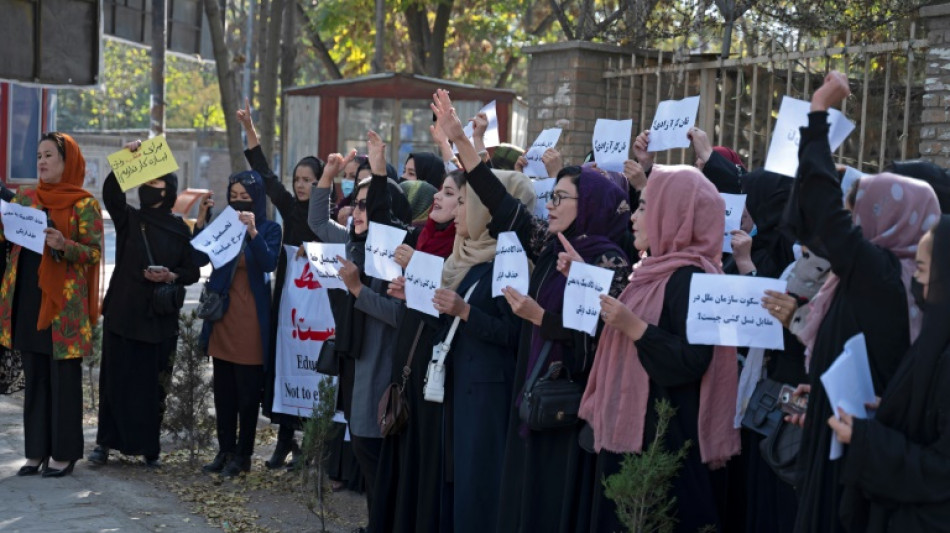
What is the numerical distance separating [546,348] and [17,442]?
4.96 m

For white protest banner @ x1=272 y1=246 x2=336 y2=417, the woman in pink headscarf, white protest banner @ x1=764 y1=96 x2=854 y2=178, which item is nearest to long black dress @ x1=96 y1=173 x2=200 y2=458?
white protest banner @ x1=272 y1=246 x2=336 y2=417

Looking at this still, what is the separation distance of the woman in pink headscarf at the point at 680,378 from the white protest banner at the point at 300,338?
138 inches

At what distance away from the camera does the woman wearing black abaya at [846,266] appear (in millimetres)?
3424

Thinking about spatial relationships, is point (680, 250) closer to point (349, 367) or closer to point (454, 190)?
point (454, 190)

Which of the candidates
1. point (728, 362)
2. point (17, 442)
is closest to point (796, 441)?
point (728, 362)

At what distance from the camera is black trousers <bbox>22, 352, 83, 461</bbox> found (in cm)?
739

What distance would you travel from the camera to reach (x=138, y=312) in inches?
298

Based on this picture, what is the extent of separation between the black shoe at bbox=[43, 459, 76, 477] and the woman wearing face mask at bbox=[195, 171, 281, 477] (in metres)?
0.80

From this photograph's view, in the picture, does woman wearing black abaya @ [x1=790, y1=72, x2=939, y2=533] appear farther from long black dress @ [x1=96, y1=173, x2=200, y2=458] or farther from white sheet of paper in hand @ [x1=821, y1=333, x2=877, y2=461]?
long black dress @ [x1=96, y1=173, x2=200, y2=458]

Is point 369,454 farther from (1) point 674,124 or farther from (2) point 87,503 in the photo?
(1) point 674,124

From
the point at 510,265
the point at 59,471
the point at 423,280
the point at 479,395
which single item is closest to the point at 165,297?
the point at 59,471

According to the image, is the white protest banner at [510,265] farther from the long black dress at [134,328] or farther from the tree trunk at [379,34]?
the tree trunk at [379,34]

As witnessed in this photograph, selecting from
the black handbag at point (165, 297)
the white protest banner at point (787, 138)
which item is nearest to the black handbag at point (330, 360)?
the black handbag at point (165, 297)

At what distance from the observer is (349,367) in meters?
6.38
